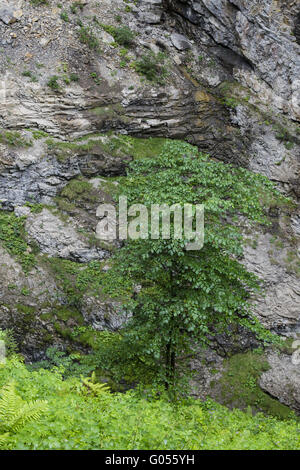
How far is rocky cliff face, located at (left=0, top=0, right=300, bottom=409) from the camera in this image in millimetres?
12164

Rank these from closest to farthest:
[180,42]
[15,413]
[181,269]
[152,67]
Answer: [15,413] < [181,269] < [152,67] < [180,42]

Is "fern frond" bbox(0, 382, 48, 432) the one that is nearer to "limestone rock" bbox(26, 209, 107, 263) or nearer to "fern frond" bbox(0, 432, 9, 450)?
"fern frond" bbox(0, 432, 9, 450)

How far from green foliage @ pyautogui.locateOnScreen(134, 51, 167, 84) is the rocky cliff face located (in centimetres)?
6

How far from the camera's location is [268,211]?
14609 mm

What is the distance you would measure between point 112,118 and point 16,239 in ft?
20.8

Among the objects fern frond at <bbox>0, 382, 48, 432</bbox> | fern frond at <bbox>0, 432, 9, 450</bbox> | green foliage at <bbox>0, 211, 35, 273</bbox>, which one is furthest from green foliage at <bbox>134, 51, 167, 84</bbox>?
fern frond at <bbox>0, 432, 9, 450</bbox>

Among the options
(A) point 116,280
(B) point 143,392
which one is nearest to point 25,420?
(B) point 143,392

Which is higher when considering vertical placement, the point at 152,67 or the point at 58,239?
the point at 152,67

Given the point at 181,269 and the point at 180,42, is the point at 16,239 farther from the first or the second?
the point at 180,42

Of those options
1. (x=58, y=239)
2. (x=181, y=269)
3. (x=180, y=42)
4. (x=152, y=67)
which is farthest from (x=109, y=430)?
(x=180, y=42)

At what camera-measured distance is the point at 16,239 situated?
40.2 ft

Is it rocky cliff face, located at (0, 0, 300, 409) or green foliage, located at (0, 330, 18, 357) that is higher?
rocky cliff face, located at (0, 0, 300, 409)

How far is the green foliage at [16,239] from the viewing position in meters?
11.8

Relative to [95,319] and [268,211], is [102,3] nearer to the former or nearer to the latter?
[268,211]
